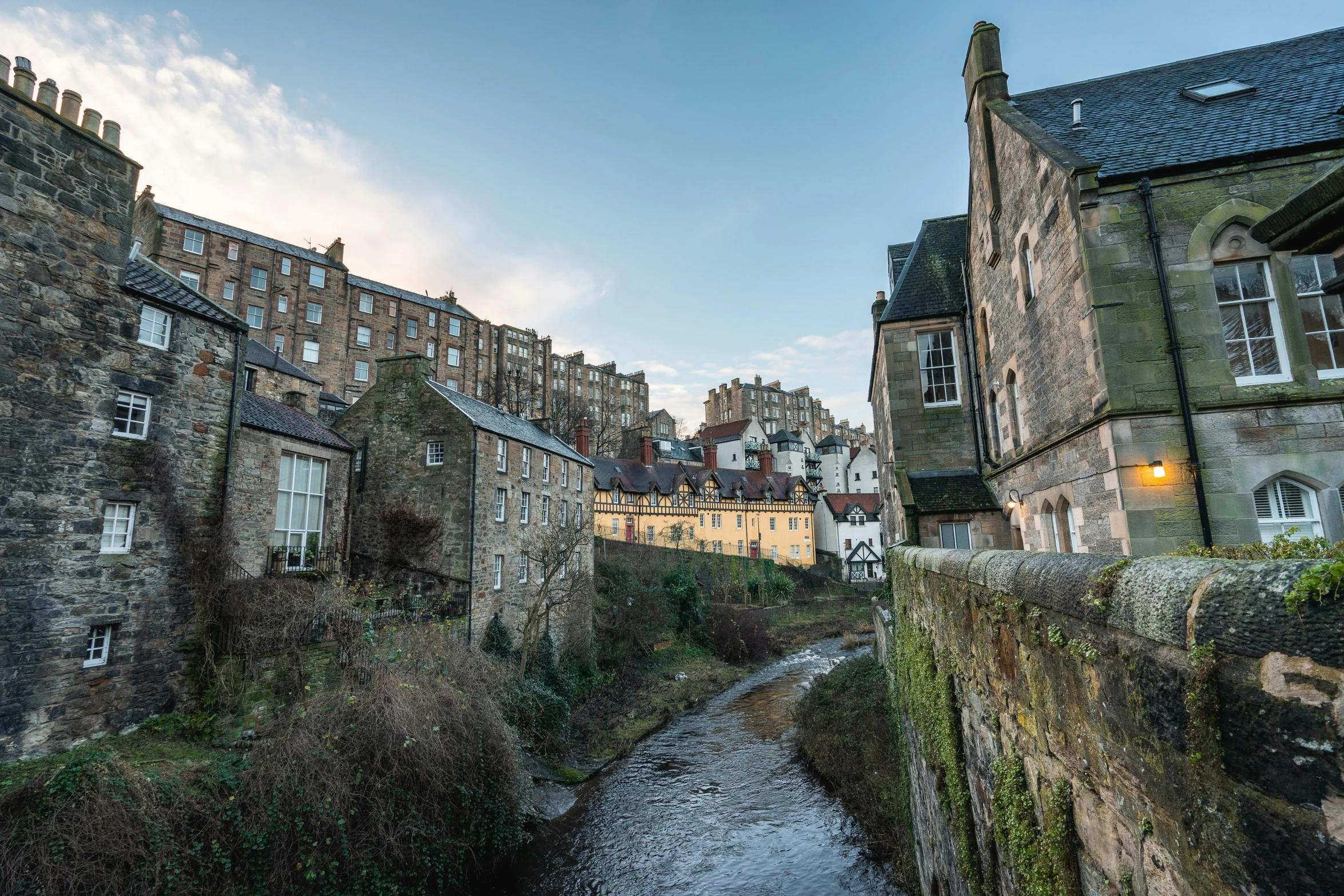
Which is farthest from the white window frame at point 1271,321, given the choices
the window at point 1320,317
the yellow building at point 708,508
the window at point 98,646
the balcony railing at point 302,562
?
the yellow building at point 708,508

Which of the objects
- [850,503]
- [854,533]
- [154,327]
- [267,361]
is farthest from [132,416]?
[850,503]

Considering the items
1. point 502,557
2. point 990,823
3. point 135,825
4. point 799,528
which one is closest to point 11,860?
point 135,825

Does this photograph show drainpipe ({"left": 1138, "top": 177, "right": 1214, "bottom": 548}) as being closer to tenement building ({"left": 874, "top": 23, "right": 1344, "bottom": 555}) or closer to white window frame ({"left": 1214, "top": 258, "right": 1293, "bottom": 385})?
tenement building ({"left": 874, "top": 23, "right": 1344, "bottom": 555})

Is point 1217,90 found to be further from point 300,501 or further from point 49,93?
point 300,501

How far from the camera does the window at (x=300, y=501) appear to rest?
716 inches

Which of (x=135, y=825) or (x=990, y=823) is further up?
(x=990, y=823)

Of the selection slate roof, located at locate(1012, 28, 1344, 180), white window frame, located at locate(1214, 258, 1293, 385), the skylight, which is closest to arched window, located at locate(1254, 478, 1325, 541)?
white window frame, located at locate(1214, 258, 1293, 385)

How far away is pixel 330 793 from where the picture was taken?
10.7 m

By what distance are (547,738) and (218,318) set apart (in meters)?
14.7

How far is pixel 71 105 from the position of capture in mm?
12164

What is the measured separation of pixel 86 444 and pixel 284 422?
23.7 ft

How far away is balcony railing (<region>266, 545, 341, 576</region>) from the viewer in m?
16.9

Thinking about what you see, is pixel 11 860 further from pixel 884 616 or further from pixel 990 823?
pixel 884 616

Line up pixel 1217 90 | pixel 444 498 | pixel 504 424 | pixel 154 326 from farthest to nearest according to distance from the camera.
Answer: pixel 504 424
pixel 444 498
pixel 154 326
pixel 1217 90
